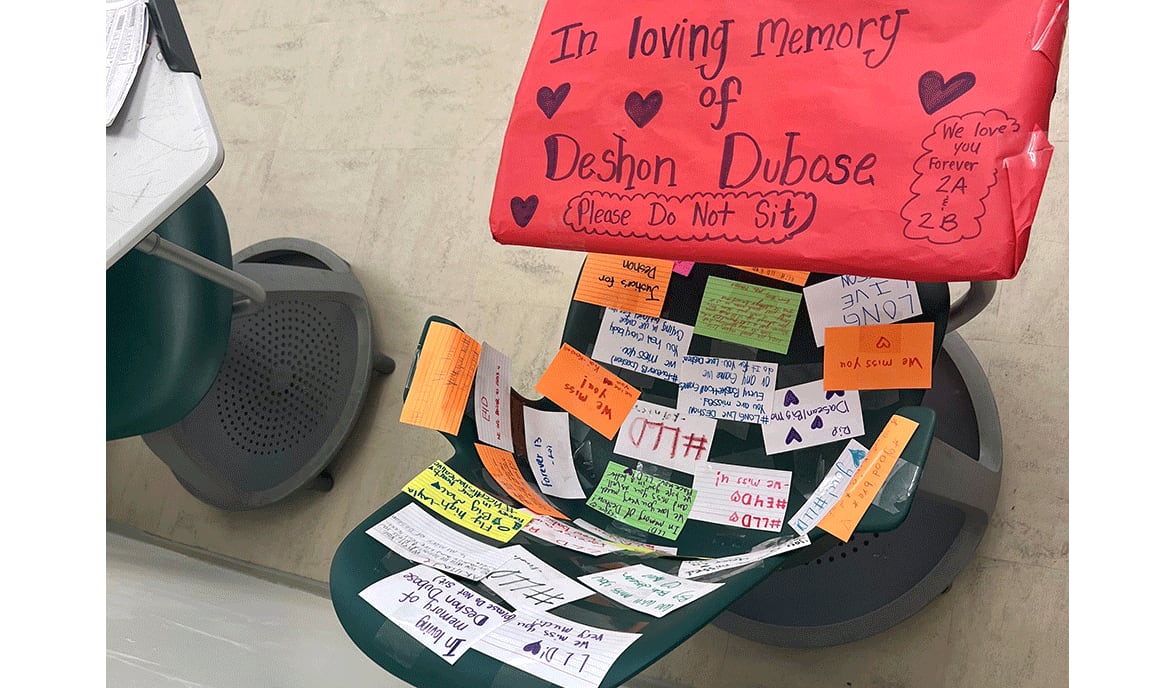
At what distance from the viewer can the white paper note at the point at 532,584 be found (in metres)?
0.99

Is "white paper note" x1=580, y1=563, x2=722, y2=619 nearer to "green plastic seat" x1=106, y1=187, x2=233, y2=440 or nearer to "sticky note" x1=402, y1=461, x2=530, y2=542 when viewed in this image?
"sticky note" x1=402, y1=461, x2=530, y2=542

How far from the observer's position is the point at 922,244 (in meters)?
0.83

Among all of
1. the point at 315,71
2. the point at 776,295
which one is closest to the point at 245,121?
the point at 315,71

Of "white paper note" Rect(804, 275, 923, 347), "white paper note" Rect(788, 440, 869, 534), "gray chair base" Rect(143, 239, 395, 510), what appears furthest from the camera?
"gray chair base" Rect(143, 239, 395, 510)

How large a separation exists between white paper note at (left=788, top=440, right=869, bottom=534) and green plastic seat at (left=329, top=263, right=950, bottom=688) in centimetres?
4

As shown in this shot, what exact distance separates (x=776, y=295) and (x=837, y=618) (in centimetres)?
59

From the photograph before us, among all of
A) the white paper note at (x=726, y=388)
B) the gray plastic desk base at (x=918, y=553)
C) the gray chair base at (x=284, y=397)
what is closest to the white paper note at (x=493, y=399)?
the white paper note at (x=726, y=388)

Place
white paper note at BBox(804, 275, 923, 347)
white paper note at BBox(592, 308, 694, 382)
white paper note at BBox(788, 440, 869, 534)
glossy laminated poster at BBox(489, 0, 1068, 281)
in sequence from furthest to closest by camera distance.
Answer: white paper note at BBox(592, 308, 694, 382)
white paper note at BBox(804, 275, 923, 347)
white paper note at BBox(788, 440, 869, 534)
glossy laminated poster at BBox(489, 0, 1068, 281)

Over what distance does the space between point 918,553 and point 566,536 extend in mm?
655

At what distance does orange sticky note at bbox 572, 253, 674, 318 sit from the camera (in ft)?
4.18

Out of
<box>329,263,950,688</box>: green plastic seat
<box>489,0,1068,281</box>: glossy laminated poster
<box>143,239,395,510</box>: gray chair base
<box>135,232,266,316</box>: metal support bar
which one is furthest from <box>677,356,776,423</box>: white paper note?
<box>143,239,395,510</box>: gray chair base

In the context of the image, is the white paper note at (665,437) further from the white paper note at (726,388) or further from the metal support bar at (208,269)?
the metal support bar at (208,269)

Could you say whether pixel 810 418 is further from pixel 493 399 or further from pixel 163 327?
pixel 163 327

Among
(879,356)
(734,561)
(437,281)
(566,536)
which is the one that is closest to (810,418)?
(879,356)
